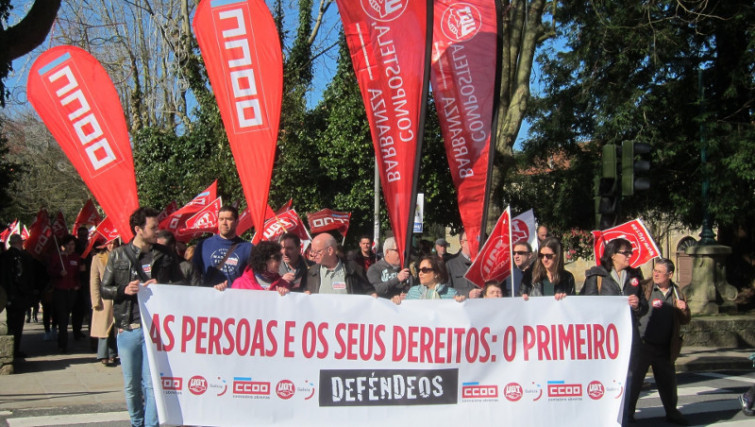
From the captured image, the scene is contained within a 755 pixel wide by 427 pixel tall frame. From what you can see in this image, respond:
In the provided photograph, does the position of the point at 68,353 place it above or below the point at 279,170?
below

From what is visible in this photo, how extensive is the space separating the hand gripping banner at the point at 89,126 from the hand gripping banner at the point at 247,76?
103 centimetres

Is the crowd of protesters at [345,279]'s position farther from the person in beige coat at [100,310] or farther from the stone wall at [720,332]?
the stone wall at [720,332]

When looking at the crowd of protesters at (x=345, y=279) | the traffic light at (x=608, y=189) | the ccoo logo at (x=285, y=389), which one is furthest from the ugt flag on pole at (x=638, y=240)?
the ccoo logo at (x=285, y=389)

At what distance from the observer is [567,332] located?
20.6 ft

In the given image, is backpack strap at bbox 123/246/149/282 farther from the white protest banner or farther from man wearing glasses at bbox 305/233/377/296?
man wearing glasses at bbox 305/233/377/296

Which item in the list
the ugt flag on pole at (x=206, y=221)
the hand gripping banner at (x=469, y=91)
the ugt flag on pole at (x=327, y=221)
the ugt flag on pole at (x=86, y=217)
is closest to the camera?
the hand gripping banner at (x=469, y=91)

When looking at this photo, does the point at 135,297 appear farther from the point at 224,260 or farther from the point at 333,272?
the point at 333,272

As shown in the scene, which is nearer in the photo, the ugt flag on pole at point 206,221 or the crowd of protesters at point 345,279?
the crowd of protesters at point 345,279

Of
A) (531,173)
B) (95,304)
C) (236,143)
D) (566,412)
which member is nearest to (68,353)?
(95,304)

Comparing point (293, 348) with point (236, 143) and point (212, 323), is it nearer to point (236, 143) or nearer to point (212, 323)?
point (212, 323)

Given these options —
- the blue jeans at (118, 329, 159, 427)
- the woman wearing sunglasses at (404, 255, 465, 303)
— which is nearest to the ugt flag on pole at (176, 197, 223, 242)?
the woman wearing sunglasses at (404, 255, 465, 303)

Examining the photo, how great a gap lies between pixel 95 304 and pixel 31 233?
11.9 feet

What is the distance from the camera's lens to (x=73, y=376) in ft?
32.3

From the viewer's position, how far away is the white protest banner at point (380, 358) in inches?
227
